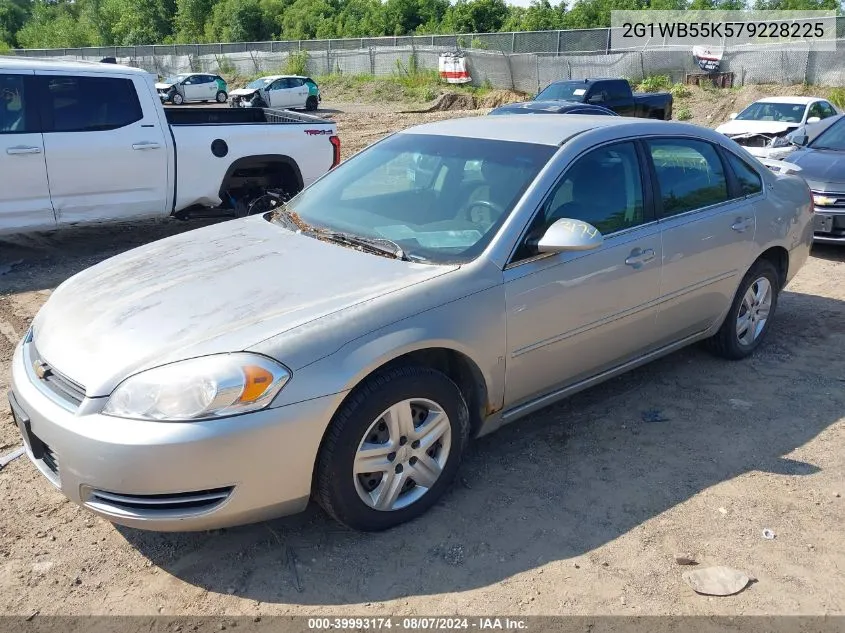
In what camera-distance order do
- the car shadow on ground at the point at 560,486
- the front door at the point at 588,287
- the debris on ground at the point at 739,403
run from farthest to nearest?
the debris on ground at the point at 739,403, the front door at the point at 588,287, the car shadow on ground at the point at 560,486

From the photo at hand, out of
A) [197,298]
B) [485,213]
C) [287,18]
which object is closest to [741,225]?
[485,213]

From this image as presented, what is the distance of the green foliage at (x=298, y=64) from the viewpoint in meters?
43.4

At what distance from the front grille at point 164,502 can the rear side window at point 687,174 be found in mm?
2876

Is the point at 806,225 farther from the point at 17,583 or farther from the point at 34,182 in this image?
Result: the point at 34,182

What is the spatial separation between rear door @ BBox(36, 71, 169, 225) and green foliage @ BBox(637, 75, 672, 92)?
80.3 ft

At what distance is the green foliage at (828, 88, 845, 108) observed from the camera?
23109 millimetres

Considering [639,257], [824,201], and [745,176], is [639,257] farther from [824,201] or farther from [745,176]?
[824,201]

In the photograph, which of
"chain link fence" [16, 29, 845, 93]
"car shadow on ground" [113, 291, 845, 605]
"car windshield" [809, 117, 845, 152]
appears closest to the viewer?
"car shadow on ground" [113, 291, 845, 605]

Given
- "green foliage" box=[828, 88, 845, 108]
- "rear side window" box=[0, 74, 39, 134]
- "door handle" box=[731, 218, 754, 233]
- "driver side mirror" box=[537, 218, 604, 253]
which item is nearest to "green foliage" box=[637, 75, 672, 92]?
"green foliage" box=[828, 88, 845, 108]

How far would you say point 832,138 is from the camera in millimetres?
9344

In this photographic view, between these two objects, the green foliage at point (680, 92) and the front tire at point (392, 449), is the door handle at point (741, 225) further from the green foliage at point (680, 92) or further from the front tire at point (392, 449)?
the green foliage at point (680, 92)

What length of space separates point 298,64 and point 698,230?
139 feet

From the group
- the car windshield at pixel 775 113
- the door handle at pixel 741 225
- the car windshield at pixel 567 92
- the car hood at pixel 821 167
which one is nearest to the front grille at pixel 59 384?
the door handle at pixel 741 225

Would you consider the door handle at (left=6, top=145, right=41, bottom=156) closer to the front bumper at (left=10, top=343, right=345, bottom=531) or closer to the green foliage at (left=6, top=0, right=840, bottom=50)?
the front bumper at (left=10, top=343, right=345, bottom=531)
